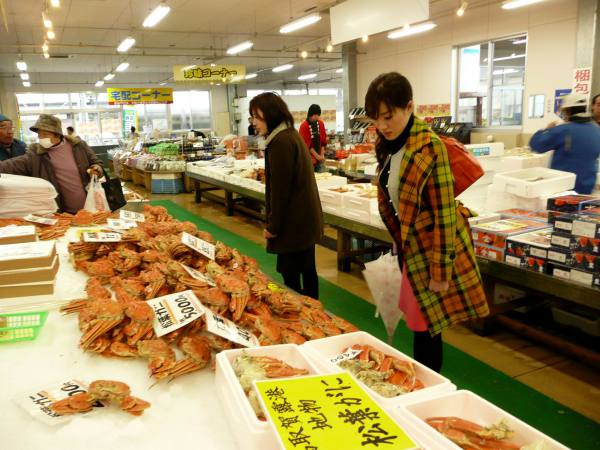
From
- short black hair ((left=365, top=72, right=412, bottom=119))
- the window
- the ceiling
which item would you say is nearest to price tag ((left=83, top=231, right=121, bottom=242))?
short black hair ((left=365, top=72, right=412, bottom=119))

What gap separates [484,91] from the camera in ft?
40.0

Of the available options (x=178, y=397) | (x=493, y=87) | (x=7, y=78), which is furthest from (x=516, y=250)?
(x=7, y=78)

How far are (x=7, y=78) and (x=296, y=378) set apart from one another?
84.9 feet

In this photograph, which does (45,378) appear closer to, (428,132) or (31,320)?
(31,320)

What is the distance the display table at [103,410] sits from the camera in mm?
1250

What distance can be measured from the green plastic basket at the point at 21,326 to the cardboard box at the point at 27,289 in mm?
230

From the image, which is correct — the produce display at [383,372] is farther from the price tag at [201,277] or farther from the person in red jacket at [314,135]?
the person in red jacket at [314,135]

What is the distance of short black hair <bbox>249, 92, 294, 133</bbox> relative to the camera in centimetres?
300

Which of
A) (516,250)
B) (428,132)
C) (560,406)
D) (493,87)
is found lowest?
(560,406)

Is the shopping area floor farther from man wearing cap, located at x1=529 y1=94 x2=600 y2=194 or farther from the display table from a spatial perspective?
the display table

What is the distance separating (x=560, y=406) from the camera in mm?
2811

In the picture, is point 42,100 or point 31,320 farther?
point 42,100

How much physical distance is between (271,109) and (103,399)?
206cm

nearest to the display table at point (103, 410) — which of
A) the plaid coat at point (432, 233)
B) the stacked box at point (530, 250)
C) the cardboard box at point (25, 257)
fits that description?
the cardboard box at point (25, 257)
